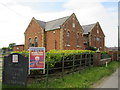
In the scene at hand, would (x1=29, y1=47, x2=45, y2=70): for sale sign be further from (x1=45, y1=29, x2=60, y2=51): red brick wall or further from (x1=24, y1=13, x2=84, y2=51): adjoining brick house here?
(x1=45, y1=29, x2=60, y2=51): red brick wall

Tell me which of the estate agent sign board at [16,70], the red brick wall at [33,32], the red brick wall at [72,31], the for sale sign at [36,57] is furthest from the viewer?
the red brick wall at [33,32]

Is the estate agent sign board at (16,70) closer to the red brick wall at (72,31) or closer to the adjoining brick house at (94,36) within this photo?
the red brick wall at (72,31)

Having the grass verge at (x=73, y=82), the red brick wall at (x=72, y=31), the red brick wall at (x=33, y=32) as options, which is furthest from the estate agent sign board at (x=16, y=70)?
the red brick wall at (x=33, y=32)

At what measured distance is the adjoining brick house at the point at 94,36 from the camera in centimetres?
3374

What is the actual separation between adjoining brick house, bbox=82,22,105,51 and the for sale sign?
90.8 feet

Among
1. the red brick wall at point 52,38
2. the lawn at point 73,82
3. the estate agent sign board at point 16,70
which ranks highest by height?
the red brick wall at point 52,38

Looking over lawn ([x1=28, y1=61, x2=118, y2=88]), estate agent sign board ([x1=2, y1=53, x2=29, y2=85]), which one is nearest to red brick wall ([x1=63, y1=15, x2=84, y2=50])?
lawn ([x1=28, y1=61, x2=118, y2=88])

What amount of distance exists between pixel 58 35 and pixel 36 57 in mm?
18885

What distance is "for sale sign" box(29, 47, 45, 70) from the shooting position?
262 inches

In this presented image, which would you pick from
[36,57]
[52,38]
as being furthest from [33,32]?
[36,57]

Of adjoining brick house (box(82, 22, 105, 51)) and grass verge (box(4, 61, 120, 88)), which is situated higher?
adjoining brick house (box(82, 22, 105, 51))

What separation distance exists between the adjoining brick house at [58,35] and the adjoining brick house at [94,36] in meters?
4.58

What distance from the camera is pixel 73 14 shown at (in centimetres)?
2742

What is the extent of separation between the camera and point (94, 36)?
116ft
